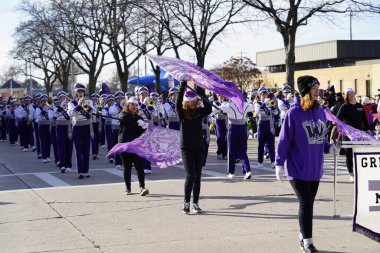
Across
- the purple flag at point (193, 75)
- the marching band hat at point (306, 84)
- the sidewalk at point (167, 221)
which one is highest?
the purple flag at point (193, 75)

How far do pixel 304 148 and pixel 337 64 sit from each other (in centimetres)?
5923

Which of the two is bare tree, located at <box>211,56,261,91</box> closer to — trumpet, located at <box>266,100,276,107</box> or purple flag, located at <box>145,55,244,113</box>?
trumpet, located at <box>266,100,276,107</box>

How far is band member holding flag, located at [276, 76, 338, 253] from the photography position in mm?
6730

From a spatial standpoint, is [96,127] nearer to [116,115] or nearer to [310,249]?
[116,115]

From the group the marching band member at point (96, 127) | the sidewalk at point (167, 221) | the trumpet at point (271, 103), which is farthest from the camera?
the marching band member at point (96, 127)

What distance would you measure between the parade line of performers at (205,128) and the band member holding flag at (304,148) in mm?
11

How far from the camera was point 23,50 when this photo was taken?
5312cm

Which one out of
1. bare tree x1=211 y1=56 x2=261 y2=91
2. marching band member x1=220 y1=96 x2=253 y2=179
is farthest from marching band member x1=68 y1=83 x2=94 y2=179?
bare tree x1=211 y1=56 x2=261 y2=91

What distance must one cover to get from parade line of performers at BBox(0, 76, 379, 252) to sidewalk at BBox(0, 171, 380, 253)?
1.94ft

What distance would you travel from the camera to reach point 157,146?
12531mm

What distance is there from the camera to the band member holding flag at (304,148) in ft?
22.1

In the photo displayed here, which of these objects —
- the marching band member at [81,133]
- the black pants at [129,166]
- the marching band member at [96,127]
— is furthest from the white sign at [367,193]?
the marching band member at [96,127]

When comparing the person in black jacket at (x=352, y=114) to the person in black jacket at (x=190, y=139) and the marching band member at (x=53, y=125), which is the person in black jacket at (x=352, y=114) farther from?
the marching band member at (x=53, y=125)

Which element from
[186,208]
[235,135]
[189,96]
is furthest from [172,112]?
[186,208]
